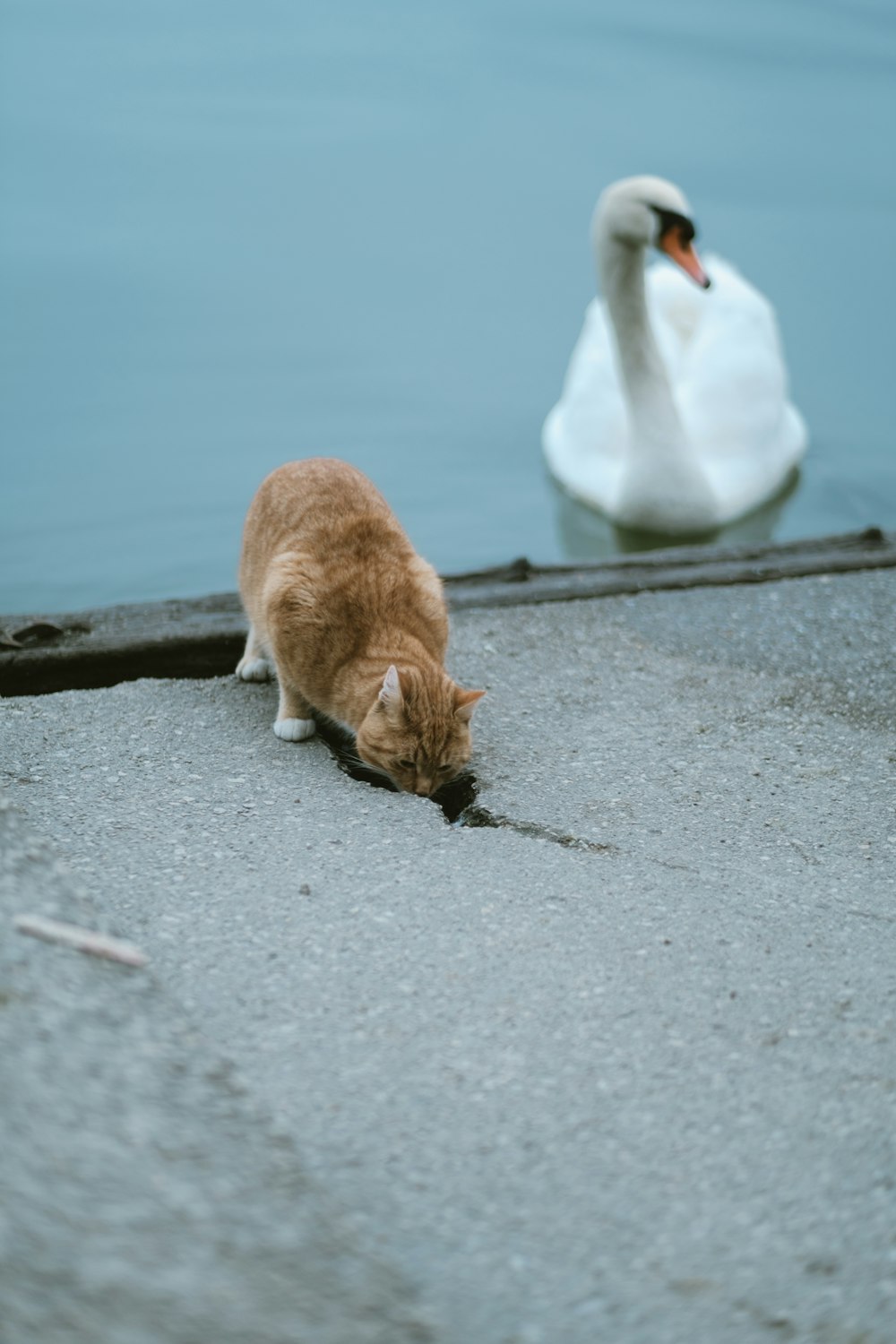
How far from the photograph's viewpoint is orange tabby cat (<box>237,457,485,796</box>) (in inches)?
119

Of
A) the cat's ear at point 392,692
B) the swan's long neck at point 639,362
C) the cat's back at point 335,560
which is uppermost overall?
the swan's long neck at point 639,362

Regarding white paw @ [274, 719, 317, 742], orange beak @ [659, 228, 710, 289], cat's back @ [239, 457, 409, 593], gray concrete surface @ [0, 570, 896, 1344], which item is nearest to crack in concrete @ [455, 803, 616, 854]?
gray concrete surface @ [0, 570, 896, 1344]

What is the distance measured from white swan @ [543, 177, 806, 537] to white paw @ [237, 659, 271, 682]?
8.53 ft

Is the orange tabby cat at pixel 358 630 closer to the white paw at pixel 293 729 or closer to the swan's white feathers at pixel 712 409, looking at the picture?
the white paw at pixel 293 729

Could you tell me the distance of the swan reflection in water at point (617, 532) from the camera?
624cm

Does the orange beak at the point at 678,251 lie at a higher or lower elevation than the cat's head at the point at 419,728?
higher

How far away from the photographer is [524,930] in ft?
7.78

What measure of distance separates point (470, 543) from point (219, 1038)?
14.2 feet

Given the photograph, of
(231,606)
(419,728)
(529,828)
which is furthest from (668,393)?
(529,828)

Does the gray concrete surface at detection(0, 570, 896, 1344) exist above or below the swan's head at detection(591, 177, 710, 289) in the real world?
below

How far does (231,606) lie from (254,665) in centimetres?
51

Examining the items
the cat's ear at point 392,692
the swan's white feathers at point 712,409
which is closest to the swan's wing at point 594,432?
the swan's white feathers at point 712,409

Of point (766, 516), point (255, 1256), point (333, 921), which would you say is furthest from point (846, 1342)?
point (766, 516)

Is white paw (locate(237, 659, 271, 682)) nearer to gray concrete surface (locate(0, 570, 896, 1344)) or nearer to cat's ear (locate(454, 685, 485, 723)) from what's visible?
gray concrete surface (locate(0, 570, 896, 1344))
